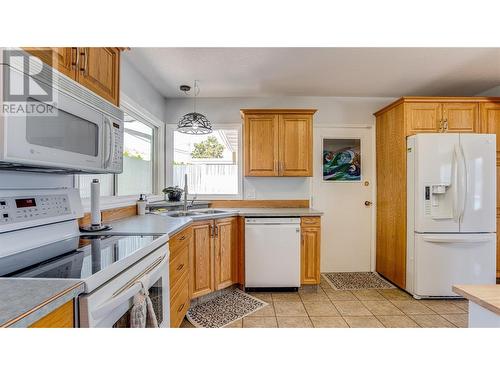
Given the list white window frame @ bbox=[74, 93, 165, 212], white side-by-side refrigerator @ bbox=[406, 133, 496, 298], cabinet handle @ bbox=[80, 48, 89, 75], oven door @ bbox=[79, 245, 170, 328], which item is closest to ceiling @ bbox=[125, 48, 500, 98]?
white window frame @ bbox=[74, 93, 165, 212]

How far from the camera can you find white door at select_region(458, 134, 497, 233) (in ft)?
8.66

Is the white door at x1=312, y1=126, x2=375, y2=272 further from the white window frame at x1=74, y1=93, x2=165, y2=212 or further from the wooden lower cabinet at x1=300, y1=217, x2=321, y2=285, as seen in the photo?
the white window frame at x1=74, y1=93, x2=165, y2=212

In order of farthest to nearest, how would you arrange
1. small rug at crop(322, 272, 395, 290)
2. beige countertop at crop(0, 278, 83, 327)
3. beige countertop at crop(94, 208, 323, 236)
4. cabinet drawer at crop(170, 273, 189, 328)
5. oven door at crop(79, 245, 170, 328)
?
small rug at crop(322, 272, 395, 290) < cabinet drawer at crop(170, 273, 189, 328) < beige countertop at crop(94, 208, 323, 236) < oven door at crop(79, 245, 170, 328) < beige countertop at crop(0, 278, 83, 327)

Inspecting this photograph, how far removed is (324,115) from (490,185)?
6.50ft

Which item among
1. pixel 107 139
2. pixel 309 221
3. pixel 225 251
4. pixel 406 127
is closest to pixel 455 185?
pixel 406 127

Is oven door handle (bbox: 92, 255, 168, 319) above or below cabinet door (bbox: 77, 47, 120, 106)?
below

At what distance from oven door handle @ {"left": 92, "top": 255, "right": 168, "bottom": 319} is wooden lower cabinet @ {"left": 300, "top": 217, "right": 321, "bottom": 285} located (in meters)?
1.78

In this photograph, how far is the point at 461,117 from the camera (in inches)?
113

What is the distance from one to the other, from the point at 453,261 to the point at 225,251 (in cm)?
237
